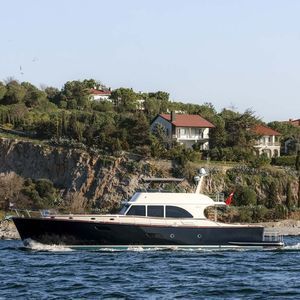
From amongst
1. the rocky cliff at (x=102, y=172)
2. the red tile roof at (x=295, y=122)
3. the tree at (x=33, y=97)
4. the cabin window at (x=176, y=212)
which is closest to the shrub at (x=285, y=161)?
the rocky cliff at (x=102, y=172)

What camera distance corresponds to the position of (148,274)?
41531mm

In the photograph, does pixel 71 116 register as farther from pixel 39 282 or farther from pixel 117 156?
pixel 39 282

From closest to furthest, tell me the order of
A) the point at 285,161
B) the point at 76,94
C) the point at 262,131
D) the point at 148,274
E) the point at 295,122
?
the point at 148,274
the point at 285,161
the point at 262,131
the point at 76,94
the point at 295,122

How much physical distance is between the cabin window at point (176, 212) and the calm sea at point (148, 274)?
2133mm

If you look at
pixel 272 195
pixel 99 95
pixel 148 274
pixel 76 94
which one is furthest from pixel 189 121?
pixel 148 274

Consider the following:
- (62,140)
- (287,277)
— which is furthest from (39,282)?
(62,140)

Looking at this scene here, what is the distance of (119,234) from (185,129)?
58063mm

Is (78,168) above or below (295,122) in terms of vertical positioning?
below

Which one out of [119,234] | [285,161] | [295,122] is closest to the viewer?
[119,234]

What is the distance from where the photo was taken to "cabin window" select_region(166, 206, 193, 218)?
172 feet

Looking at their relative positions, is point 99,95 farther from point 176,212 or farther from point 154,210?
point 154,210

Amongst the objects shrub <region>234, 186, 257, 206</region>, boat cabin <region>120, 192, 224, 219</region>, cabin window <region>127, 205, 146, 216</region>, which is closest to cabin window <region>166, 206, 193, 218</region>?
boat cabin <region>120, 192, 224, 219</region>

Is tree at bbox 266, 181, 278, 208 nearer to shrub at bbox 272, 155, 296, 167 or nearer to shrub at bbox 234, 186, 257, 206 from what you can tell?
shrub at bbox 234, 186, 257, 206

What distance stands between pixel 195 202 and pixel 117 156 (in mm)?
45198
